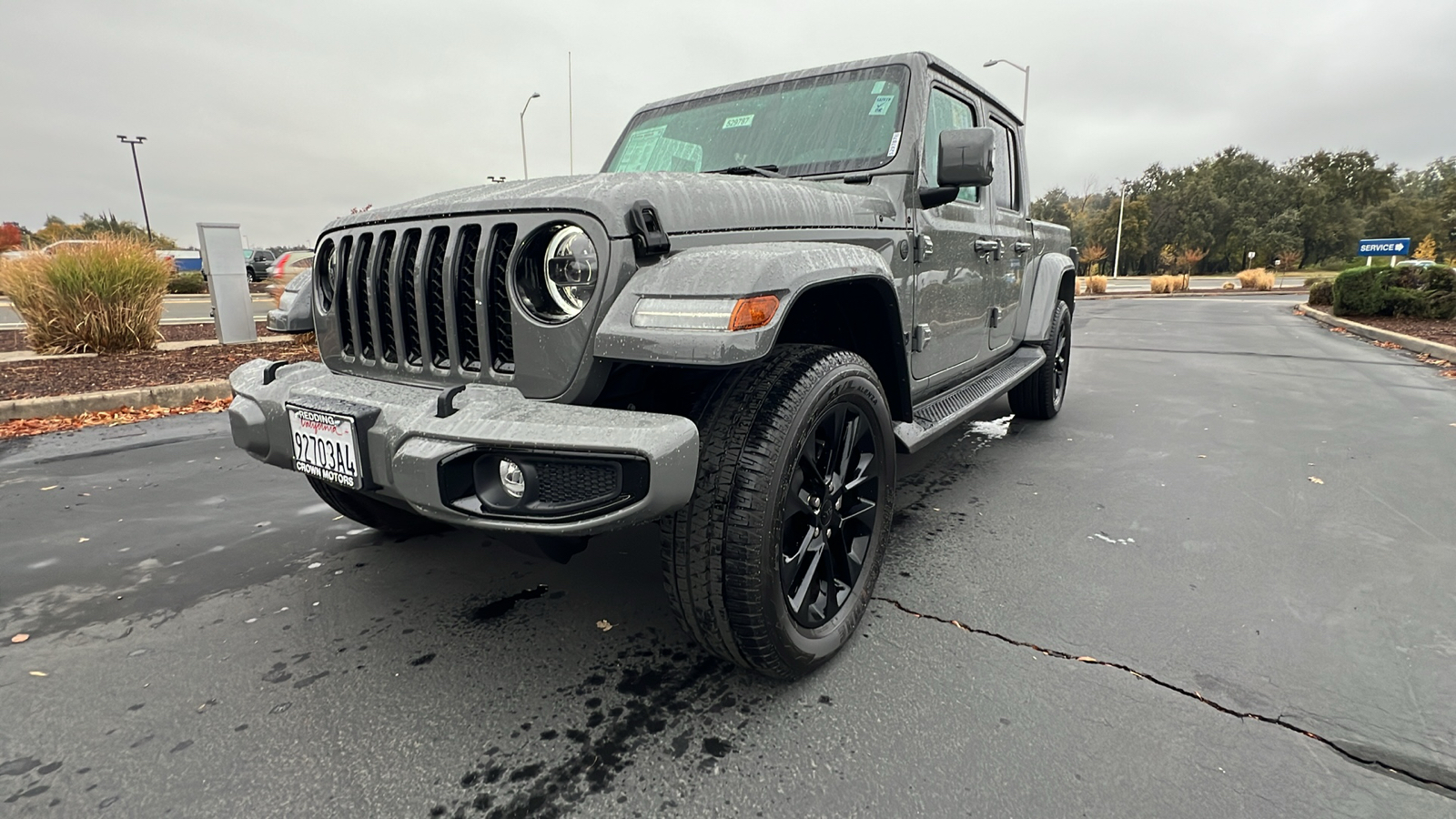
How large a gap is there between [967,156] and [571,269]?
5.04 ft

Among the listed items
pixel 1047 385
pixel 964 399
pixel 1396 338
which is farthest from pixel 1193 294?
pixel 964 399

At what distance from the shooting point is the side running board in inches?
103

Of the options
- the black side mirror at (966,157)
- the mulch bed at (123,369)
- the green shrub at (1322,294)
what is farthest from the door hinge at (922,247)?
the green shrub at (1322,294)

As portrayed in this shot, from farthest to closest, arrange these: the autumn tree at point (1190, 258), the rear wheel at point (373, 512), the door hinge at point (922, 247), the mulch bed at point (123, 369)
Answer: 1. the autumn tree at point (1190, 258)
2. the mulch bed at point (123, 369)
3. the door hinge at point (922, 247)
4. the rear wheel at point (373, 512)

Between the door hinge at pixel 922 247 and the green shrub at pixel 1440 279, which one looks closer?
the door hinge at pixel 922 247

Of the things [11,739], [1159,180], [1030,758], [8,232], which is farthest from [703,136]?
[1159,180]

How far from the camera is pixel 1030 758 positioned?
169 centimetres

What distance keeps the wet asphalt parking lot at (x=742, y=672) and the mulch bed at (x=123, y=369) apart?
2.84 m

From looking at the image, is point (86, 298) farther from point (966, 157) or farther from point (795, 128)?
point (966, 157)

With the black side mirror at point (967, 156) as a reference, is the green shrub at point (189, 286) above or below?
above

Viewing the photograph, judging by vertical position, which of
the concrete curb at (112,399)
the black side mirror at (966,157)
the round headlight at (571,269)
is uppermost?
the black side mirror at (966,157)

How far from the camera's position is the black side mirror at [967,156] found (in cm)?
254

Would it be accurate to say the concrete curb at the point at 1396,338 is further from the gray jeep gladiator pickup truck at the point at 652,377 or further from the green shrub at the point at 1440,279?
the gray jeep gladiator pickup truck at the point at 652,377

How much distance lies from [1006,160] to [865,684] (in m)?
3.42
